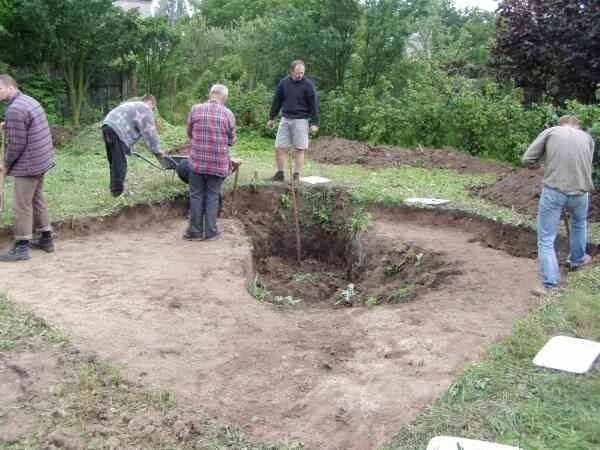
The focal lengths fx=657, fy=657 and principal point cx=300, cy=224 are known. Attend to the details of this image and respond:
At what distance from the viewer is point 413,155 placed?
1226 cm

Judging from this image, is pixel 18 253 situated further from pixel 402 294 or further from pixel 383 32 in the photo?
pixel 383 32

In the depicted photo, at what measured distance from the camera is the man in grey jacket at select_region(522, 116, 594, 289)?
601 cm

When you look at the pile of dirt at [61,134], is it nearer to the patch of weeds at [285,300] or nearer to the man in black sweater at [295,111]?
the man in black sweater at [295,111]

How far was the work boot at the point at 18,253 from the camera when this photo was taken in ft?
21.8

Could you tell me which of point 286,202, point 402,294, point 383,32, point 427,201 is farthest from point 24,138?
point 383,32

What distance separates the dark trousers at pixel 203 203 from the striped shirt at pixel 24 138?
70.3 inches

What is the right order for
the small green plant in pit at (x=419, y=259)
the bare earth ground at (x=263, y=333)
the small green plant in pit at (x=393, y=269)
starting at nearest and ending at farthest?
1. the bare earth ground at (x=263, y=333)
2. the small green plant in pit at (x=419, y=259)
3. the small green plant in pit at (x=393, y=269)

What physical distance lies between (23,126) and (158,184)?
2.83 meters

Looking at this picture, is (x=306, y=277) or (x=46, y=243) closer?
(x=46, y=243)

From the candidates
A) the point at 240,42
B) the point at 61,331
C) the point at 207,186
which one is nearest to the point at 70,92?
the point at 240,42

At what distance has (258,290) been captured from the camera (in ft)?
23.1

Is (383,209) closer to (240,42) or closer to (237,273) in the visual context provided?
(237,273)

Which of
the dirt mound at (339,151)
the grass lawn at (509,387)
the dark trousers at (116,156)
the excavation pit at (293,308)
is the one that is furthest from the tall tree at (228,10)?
the grass lawn at (509,387)

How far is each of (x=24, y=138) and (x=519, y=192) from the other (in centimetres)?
642
